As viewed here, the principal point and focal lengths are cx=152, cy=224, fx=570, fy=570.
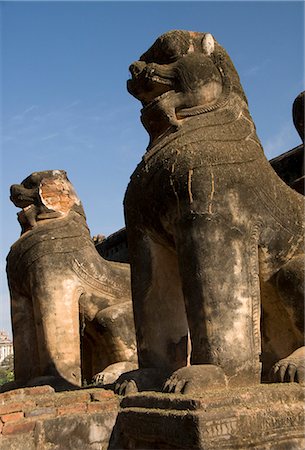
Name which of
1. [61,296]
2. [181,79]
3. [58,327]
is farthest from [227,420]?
[61,296]

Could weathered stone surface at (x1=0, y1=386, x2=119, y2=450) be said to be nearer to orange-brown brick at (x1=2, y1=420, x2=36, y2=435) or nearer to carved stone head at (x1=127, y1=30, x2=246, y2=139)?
orange-brown brick at (x1=2, y1=420, x2=36, y2=435)

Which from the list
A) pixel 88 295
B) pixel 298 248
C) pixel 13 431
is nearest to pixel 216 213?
pixel 298 248

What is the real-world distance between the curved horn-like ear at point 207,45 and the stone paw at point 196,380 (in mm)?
2285

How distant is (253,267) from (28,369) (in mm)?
3769

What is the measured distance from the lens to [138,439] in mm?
3379

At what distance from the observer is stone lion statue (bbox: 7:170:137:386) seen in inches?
240

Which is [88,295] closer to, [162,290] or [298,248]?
[162,290]

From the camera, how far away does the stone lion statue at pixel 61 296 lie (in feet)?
20.0

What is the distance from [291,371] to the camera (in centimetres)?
336

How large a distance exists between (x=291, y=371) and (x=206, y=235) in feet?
3.15

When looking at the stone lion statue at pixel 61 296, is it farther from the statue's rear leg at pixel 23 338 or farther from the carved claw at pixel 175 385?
the carved claw at pixel 175 385

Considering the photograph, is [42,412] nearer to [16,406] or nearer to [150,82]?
[16,406]

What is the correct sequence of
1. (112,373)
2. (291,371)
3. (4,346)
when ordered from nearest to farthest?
(291,371)
(112,373)
(4,346)

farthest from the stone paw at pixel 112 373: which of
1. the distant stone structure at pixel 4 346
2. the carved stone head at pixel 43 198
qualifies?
the distant stone structure at pixel 4 346
